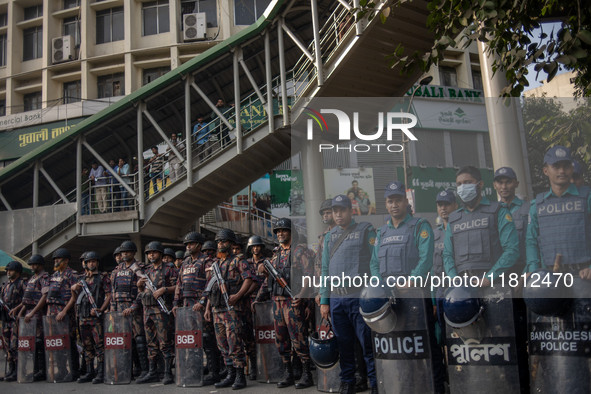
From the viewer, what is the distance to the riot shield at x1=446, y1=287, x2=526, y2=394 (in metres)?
3.95

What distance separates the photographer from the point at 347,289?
16.5 feet

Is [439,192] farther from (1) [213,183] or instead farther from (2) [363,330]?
(1) [213,183]

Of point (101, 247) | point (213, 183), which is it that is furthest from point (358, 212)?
point (101, 247)

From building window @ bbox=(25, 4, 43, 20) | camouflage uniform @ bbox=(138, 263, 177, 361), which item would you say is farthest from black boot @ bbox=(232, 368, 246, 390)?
building window @ bbox=(25, 4, 43, 20)

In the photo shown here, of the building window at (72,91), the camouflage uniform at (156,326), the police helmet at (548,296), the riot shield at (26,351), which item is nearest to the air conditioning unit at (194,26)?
the building window at (72,91)

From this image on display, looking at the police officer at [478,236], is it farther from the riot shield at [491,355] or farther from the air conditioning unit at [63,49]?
the air conditioning unit at [63,49]

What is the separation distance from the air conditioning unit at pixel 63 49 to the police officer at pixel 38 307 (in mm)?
16758

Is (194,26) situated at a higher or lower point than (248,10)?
lower

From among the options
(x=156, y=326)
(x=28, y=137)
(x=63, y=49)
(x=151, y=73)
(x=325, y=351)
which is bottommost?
(x=325, y=351)

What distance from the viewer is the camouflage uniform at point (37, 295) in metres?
8.38

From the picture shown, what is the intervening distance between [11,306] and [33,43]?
1898cm

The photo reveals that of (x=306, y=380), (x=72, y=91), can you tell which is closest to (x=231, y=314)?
(x=306, y=380)

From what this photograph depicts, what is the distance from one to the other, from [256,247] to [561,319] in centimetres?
439

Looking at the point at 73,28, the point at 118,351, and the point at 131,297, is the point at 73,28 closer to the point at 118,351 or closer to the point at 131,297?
the point at 131,297
